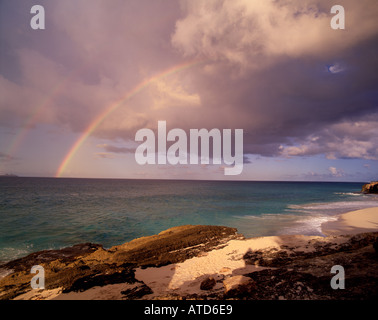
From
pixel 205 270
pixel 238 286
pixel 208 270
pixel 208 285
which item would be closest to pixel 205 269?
pixel 205 270

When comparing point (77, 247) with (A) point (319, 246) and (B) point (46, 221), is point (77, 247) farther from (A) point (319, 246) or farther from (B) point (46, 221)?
(A) point (319, 246)

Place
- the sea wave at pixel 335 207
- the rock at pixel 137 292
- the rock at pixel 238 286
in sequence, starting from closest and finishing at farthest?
the rock at pixel 238 286 → the rock at pixel 137 292 → the sea wave at pixel 335 207

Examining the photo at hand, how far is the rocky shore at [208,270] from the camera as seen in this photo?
20.7 ft

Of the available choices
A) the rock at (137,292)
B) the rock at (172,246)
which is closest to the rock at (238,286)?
the rock at (137,292)

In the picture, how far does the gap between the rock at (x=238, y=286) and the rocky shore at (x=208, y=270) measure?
0.09 ft

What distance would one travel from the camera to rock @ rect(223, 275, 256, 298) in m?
6.11

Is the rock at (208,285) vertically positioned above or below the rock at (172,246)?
above

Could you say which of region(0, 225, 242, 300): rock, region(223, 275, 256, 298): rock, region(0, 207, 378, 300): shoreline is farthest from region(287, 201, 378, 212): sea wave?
region(223, 275, 256, 298): rock

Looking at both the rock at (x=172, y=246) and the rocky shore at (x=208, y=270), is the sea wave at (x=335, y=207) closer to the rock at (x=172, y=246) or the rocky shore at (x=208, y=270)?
the rock at (x=172, y=246)

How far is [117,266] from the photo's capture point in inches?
416

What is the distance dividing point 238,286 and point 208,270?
3052 millimetres

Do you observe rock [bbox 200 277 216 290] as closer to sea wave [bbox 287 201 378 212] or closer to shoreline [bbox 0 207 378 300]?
shoreline [bbox 0 207 378 300]

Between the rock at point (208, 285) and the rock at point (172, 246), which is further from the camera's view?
the rock at point (172, 246)
